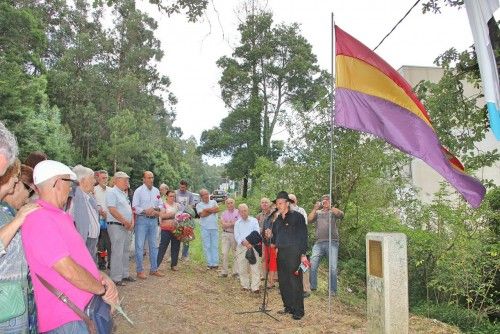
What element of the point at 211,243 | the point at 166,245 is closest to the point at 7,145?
the point at 166,245

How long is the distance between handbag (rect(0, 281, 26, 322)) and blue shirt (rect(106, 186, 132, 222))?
5.01 meters

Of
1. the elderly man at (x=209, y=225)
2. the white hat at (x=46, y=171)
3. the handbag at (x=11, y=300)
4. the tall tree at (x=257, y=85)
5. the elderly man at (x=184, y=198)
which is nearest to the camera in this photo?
the handbag at (x=11, y=300)

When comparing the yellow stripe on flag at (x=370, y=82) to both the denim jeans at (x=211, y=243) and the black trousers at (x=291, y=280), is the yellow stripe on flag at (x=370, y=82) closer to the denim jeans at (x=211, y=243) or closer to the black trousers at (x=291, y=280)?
the black trousers at (x=291, y=280)

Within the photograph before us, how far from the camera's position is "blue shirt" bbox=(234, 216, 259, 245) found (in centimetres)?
885

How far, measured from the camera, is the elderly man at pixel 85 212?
198 inches

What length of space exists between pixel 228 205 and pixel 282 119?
267 inches

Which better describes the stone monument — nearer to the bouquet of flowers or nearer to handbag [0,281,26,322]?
handbag [0,281,26,322]

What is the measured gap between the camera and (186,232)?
9.86 meters

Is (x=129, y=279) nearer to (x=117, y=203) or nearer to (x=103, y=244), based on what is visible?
(x=103, y=244)

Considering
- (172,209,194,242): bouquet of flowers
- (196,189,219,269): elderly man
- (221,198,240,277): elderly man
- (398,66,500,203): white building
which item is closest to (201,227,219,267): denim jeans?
(196,189,219,269): elderly man

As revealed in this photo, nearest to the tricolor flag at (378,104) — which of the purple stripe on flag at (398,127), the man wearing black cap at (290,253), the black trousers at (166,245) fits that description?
the purple stripe on flag at (398,127)

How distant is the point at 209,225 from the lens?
10234 millimetres

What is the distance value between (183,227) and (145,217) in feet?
4.19

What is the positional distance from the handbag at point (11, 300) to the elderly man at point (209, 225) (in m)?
7.58
